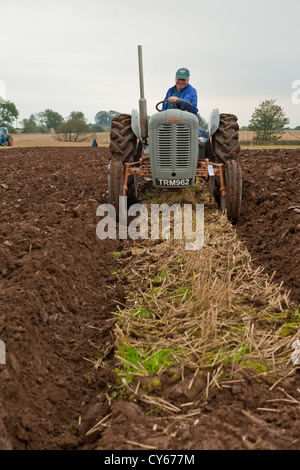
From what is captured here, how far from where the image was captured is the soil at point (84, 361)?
2512mm

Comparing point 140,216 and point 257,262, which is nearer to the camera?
point 257,262

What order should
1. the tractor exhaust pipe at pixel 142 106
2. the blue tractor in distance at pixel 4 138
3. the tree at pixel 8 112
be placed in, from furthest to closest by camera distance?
the tree at pixel 8 112, the blue tractor in distance at pixel 4 138, the tractor exhaust pipe at pixel 142 106

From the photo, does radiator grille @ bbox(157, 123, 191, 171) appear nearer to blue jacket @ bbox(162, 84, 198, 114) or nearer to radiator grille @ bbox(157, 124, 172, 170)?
radiator grille @ bbox(157, 124, 172, 170)

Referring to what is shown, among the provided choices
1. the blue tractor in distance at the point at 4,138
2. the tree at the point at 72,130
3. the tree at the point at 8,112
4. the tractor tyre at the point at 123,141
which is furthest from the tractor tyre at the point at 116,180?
the tree at the point at 8,112

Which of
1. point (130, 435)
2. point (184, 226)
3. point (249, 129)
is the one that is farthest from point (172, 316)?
point (249, 129)

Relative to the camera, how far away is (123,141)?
6957 millimetres

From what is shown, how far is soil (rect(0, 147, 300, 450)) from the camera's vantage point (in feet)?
8.24

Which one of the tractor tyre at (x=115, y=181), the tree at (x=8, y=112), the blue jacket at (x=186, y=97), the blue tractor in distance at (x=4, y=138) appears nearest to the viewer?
the tractor tyre at (x=115, y=181)

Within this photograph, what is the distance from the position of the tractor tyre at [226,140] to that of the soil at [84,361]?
98cm

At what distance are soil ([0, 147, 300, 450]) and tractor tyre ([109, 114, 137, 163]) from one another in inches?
37.8

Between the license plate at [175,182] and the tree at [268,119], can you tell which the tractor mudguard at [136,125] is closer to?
the license plate at [175,182]

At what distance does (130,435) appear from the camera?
8.07 feet

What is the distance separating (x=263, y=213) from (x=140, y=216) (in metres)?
1.73
